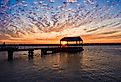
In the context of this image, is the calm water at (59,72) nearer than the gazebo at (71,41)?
Yes

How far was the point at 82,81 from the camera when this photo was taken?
64.8 feet

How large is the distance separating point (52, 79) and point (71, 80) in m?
2.05

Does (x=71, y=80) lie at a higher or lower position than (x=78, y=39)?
lower

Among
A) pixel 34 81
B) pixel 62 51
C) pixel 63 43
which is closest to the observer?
pixel 34 81

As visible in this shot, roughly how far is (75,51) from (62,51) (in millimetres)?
4387

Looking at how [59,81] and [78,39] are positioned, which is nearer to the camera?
[59,81]

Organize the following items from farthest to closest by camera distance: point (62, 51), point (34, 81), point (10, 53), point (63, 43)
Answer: point (63, 43)
point (62, 51)
point (10, 53)
point (34, 81)

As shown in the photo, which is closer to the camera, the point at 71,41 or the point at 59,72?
the point at 59,72

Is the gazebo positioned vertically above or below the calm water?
above

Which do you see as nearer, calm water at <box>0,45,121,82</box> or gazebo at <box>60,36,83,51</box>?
calm water at <box>0,45,121,82</box>

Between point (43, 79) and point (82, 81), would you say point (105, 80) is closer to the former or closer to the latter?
point (82, 81)

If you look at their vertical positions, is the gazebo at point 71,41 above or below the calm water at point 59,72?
above

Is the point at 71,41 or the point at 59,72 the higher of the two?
the point at 71,41

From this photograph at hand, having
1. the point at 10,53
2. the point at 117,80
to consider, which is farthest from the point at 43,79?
the point at 10,53
